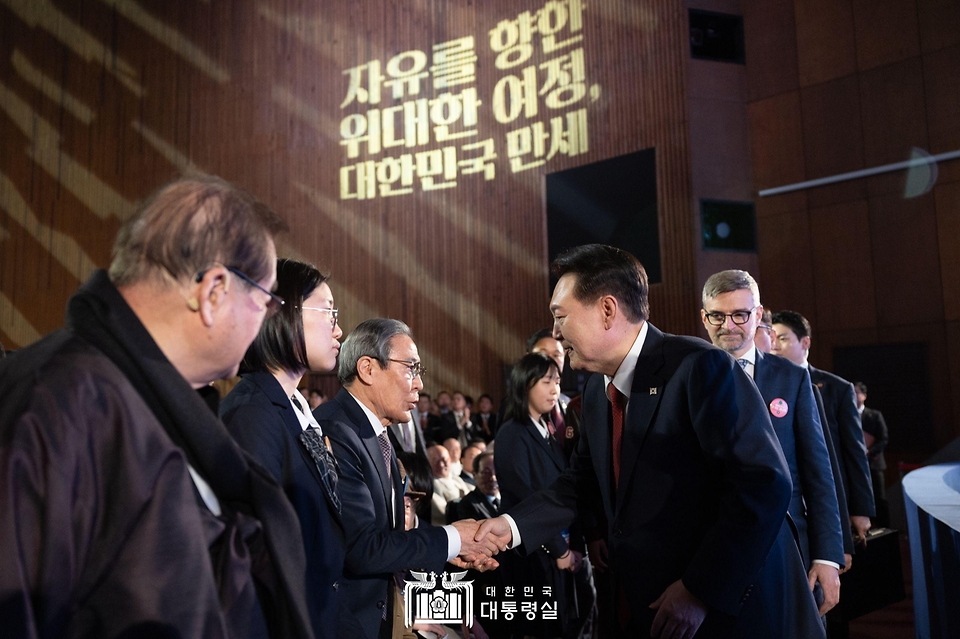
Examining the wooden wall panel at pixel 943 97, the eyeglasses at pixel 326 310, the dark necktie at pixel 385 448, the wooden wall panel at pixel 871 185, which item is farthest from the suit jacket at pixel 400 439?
the wooden wall panel at pixel 943 97

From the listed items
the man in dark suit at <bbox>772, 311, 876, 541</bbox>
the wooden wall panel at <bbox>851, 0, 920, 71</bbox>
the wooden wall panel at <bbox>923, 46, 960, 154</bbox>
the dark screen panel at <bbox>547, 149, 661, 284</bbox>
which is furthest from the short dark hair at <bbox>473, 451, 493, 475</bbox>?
the wooden wall panel at <bbox>851, 0, 920, 71</bbox>

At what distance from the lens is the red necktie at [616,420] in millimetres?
2094

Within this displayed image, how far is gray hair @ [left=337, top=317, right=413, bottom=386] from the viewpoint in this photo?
250 centimetres

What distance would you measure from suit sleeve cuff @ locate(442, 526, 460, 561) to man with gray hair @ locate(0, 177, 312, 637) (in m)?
1.15

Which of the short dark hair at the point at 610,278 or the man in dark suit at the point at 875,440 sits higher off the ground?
the short dark hair at the point at 610,278

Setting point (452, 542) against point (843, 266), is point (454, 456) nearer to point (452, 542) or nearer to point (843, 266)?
point (452, 542)

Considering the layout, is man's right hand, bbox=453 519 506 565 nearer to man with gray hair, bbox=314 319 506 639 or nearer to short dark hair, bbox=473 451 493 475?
man with gray hair, bbox=314 319 506 639

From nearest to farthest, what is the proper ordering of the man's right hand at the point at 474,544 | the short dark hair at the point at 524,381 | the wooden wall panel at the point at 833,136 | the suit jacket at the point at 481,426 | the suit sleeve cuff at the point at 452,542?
the suit sleeve cuff at the point at 452,542
the man's right hand at the point at 474,544
the short dark hair at the point at 524,381
the wooden wall panel at the point at 833,136
the suit jacket at the point at 481,426

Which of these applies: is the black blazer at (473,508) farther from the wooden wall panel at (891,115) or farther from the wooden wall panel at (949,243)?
the wooden wall panel at (891,115)

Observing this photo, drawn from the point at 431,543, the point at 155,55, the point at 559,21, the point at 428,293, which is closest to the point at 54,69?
the point at 155,55

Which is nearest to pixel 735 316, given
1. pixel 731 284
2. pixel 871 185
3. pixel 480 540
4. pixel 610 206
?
pixel 731 284

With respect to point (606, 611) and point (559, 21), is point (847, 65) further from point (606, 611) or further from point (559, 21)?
point (606, 611)

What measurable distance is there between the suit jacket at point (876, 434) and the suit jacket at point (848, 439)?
429 cm

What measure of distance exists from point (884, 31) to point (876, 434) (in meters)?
4.45
